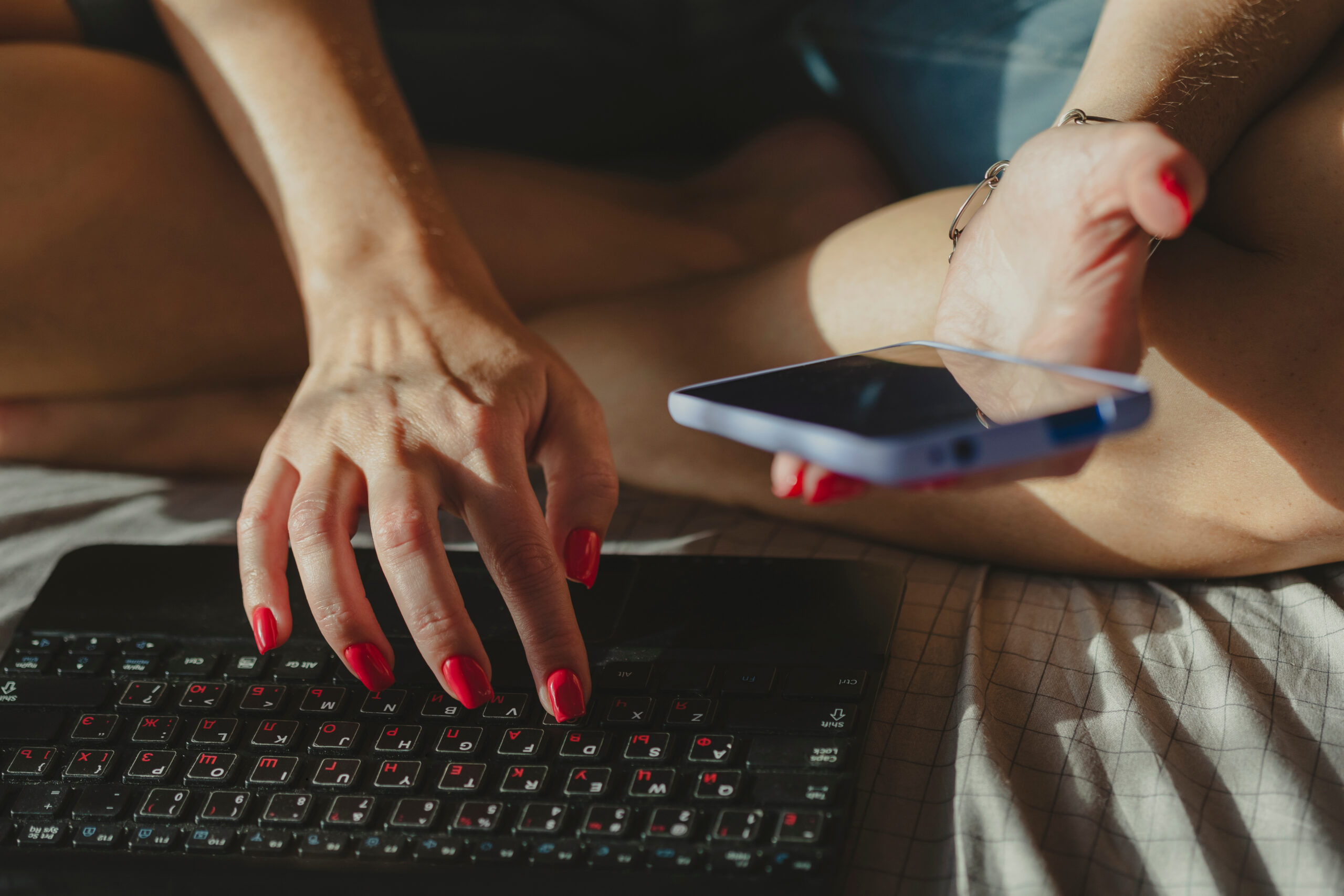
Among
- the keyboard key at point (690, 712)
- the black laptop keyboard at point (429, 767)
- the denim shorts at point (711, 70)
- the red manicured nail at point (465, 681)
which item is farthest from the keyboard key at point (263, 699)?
the denim shorts at point (711, 70)

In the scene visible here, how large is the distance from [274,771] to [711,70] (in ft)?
2.70

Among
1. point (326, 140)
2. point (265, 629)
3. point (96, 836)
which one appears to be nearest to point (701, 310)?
point (326, 140)

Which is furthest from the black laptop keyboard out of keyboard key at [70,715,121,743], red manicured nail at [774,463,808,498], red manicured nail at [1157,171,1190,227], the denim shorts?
the denim shorts

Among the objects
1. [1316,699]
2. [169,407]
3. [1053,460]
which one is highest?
[1053,460]

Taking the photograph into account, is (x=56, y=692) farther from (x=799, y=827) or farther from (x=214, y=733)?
(x=799, y=827)

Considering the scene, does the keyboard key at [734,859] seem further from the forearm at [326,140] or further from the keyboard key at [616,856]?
the forearm at [326,140]

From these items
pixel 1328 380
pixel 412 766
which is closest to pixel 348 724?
pixel 412 766

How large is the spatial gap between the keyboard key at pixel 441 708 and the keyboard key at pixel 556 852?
3.6 inches

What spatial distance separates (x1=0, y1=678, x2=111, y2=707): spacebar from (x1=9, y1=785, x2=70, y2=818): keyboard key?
0.05 meters

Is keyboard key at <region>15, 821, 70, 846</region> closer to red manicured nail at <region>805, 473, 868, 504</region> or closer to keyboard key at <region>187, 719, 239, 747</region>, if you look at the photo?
keyboard key at <region>187, 719, 239, 747</region>

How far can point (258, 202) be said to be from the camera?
75 cm

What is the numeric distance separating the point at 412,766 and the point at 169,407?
0.51 meters

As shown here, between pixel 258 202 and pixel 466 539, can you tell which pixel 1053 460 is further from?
pixel 258 202

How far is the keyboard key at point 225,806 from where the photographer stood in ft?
1.41
